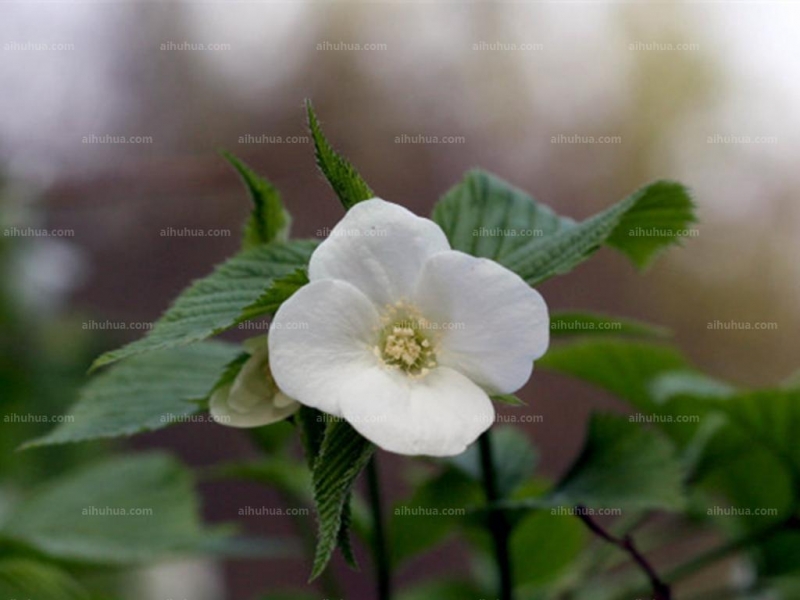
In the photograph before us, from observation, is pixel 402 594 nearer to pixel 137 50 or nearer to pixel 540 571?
pixel 540 571

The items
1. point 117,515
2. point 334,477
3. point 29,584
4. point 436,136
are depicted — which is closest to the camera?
point 334,477

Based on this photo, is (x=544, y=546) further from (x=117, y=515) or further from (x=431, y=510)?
(x=117, y=515)

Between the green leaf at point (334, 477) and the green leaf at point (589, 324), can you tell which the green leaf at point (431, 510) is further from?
the green leaf at point (334, 477)

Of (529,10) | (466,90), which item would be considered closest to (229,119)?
(466,90)

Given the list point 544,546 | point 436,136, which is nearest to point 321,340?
point 544,546

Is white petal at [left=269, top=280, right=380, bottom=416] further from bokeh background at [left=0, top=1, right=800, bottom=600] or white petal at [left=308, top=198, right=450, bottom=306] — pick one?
bokeh background at [left=0, top=1, right=800, bottom=600]

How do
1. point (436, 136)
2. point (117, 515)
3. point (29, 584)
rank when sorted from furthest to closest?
point (436, 136), point (117, 515), point (29, 584)

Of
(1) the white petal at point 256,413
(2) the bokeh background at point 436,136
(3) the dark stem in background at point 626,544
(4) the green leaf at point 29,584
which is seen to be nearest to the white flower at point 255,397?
(1) the white petal at point 256,413
